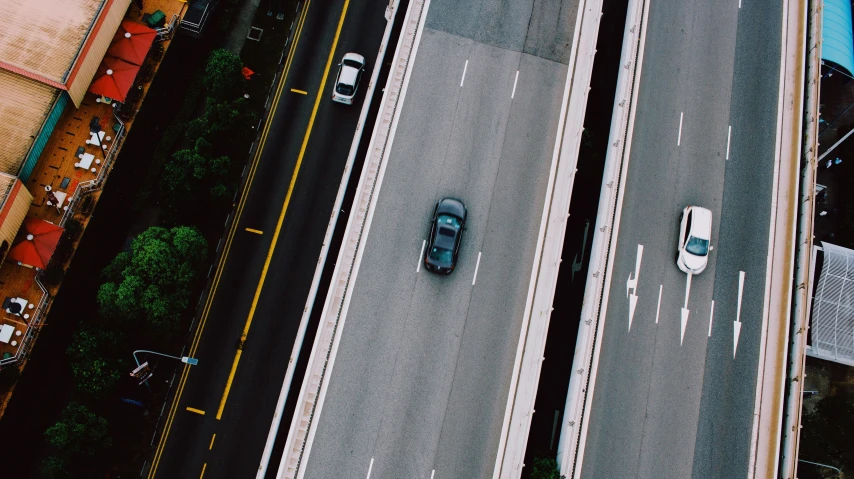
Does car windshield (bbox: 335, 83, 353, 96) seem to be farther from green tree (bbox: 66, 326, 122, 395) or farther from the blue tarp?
the blue tarp

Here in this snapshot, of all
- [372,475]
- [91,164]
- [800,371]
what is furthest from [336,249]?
[800,371]

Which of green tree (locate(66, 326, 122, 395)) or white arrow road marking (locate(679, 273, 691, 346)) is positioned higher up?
white arrow road marking (locate(679, 273, 691, 346))

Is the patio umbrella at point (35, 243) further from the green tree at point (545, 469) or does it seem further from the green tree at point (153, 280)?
the green tree at point (545, 469)

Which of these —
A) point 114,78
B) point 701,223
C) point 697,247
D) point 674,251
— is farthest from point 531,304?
point 114,78

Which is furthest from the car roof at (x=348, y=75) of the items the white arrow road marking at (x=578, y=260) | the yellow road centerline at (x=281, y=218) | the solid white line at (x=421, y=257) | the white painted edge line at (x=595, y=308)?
the white arrow road marking at (x=578, y=260)

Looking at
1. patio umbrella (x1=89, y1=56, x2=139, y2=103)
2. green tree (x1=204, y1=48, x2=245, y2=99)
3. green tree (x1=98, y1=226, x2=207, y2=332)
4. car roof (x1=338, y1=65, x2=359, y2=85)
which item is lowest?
green tree (x1=98, y1=226, x2=207, y2=332)

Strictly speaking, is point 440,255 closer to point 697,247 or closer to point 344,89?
point 697,247

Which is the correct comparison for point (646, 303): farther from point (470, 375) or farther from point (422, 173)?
point (422, 173)

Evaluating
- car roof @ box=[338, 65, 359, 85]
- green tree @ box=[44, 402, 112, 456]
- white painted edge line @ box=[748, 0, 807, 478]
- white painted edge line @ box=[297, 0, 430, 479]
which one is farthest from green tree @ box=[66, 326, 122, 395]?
white painted edge line @ box=[748, 0, 807, 478]
